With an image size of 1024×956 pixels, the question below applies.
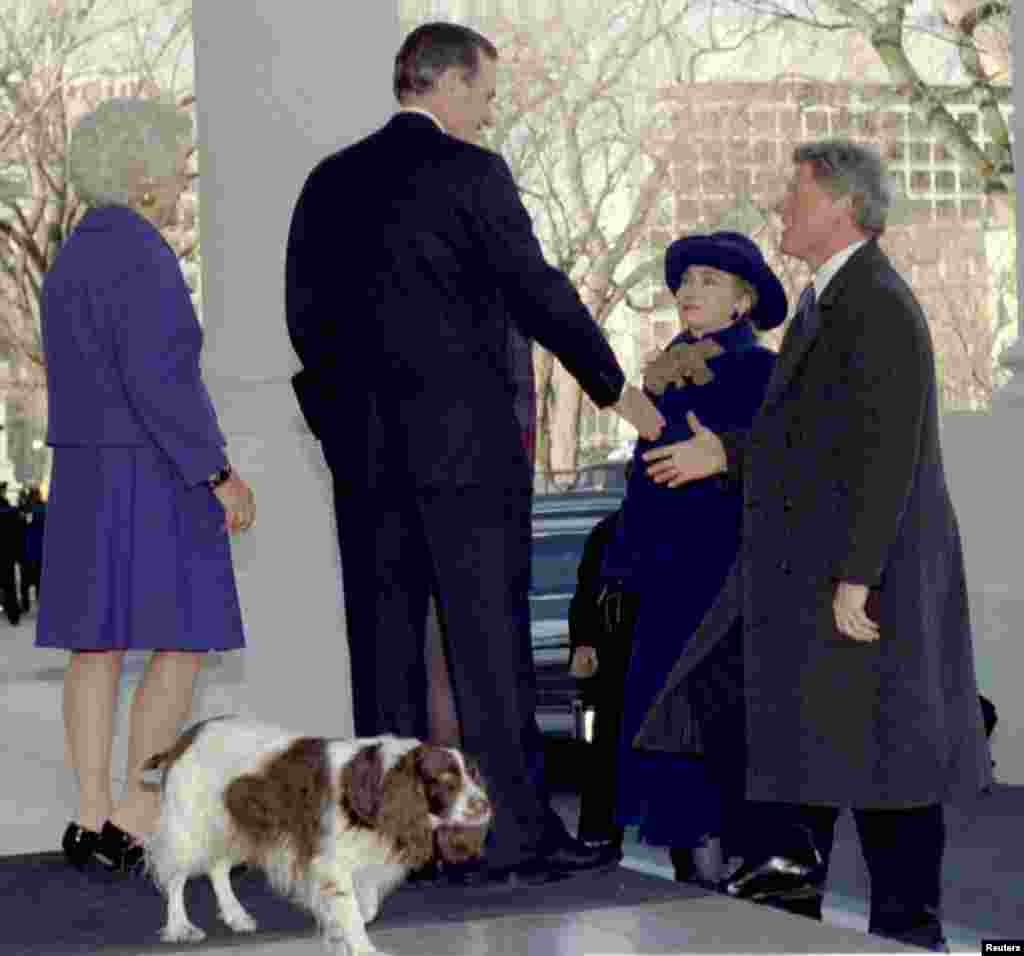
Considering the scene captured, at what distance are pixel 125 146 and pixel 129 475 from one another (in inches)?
33.6

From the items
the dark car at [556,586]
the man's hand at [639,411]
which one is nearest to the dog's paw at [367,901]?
the man's hand at [639,411]

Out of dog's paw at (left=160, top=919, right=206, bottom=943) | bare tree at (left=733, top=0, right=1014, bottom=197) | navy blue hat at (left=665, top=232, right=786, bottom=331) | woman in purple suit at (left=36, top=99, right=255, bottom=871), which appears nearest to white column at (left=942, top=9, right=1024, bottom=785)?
navy blue hat at (left=665, top=232, right=786, bottom=331)

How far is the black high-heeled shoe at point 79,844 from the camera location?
7.31 metres

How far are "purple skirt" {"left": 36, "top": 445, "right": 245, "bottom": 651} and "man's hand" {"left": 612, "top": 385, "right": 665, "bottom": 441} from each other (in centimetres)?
128

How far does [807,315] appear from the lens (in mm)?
6078

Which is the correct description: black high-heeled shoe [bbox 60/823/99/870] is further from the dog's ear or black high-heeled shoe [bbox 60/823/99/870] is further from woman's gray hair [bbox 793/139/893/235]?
woman's gray hair [bbox 793/139/893/235]

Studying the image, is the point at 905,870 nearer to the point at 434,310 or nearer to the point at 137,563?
the point at 434,310

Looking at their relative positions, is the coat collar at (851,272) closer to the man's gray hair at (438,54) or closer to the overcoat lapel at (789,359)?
the overcoat lapel at (789,359)

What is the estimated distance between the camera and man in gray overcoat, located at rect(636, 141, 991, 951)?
5828 millimetres

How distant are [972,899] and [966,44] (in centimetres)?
2458

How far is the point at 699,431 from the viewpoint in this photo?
6.34m

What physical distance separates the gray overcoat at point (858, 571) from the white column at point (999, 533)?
3875 mm

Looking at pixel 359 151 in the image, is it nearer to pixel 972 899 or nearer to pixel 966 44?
pixel 972 899

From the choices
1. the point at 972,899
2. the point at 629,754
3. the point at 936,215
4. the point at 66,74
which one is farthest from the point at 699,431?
the point at 936,215
